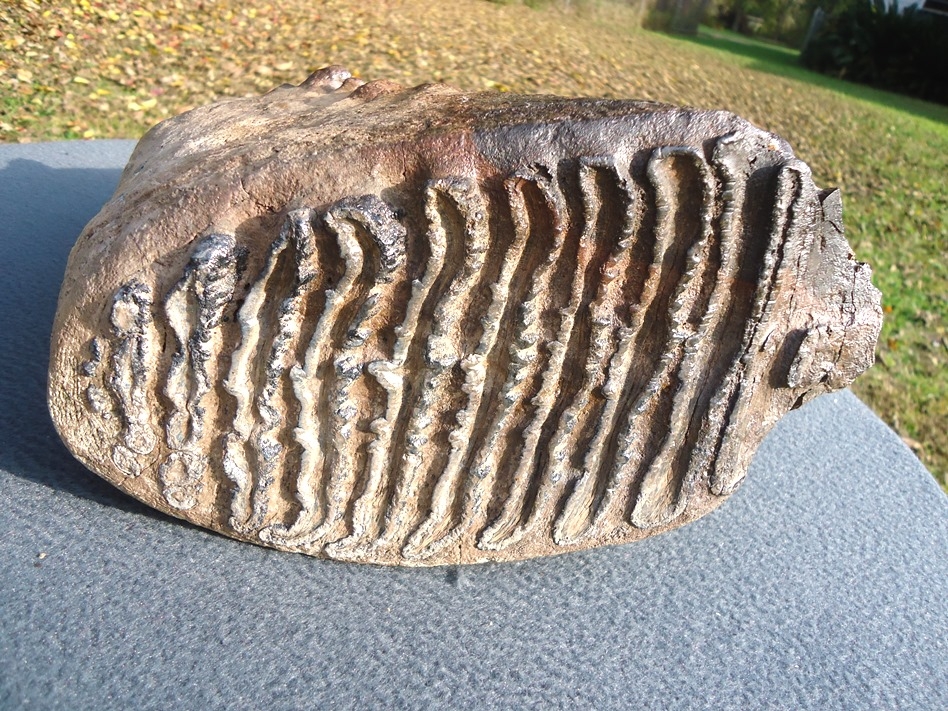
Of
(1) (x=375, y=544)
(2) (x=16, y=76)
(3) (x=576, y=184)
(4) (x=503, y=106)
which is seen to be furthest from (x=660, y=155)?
(2) (x=16, y=76)

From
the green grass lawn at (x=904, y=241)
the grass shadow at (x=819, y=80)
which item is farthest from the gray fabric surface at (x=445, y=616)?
the grass shadow at (x=819, y=80)

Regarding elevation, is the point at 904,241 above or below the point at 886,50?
below

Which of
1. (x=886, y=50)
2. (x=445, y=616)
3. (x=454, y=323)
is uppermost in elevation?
(x=886, y=50)

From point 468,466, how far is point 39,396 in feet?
3.25

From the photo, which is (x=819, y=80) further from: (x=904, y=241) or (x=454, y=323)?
(x=454, y=323)

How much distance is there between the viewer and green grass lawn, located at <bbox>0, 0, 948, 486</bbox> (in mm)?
3268

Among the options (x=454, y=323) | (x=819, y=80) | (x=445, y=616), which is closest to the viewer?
(x=454, y=323)

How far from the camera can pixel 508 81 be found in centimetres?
480

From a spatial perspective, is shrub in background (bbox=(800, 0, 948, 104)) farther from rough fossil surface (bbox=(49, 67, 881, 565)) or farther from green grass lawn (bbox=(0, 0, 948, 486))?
rough fossil surface (bbox=(49, 67, 881, 565))

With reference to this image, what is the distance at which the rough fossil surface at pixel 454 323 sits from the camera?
3.65ft

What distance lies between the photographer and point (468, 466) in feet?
4.28

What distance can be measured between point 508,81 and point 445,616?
13.5 feet

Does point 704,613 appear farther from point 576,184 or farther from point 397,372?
point 576,184

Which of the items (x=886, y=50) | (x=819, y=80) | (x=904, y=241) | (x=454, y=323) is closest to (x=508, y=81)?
(x=904, y=241)
